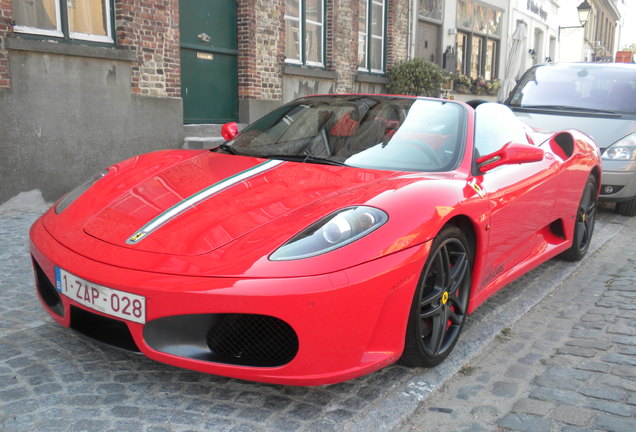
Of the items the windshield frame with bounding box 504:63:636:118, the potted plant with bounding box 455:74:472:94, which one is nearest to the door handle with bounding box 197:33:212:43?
the windshield frame with bounding box 504:63:636:118

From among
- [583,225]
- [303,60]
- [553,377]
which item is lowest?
[553,377]

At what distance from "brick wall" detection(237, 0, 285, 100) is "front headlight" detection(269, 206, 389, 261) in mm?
7398

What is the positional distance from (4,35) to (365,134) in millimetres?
4666

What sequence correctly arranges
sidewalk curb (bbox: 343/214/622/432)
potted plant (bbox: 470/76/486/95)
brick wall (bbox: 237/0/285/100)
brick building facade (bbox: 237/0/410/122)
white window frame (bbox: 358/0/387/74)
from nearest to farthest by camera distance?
sidewalk curb (bbox: 343/214/622/432) → brick wall (bbox: 237/0/285/100) → brick building facade (bbox: 237/0/410/122) → white window frame (bbox: 358/0/387/74) → potted plant (bbox: 470/76/486/95)

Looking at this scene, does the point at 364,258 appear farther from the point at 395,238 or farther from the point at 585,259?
the point at 585,259

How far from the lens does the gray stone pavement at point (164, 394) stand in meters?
2.27

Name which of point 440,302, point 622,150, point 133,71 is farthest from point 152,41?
point 440,302

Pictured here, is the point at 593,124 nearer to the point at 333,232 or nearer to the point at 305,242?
the point at 333,232

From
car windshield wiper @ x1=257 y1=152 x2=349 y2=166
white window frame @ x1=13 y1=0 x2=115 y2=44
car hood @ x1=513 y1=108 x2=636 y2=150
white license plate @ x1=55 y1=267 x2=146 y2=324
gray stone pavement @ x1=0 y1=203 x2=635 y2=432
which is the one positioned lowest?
gray stone pavement @ x1=0 y1=203 x2=635 y2=432

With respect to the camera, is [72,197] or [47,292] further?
[72,197]

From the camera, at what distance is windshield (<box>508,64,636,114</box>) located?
24.2ft

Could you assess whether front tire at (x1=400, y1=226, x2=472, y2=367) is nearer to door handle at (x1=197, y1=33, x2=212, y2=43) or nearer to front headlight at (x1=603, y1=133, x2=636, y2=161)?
front headlight at (x1=603, y1=133, x2=636, y2=161)

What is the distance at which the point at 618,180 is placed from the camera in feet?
22.0

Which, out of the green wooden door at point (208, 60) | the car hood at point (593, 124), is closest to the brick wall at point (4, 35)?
the green wooden door at point (208, 60)
